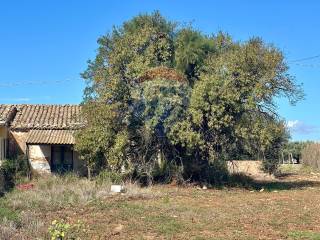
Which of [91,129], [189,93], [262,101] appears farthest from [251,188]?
[91,129]

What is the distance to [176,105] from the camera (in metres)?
24.3

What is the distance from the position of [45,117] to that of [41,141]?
3.67 meters

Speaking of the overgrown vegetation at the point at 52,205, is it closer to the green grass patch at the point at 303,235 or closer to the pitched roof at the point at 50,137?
the pitched roof at the point at 50,137

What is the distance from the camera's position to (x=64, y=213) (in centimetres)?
1628

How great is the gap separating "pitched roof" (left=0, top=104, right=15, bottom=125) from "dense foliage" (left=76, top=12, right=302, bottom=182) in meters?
6.28

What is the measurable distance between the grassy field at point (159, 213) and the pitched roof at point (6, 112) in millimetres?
7267

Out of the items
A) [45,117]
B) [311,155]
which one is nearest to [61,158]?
[45,117]

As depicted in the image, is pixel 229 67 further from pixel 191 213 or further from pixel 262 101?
pixel 191 213

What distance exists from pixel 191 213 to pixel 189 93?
9527mm

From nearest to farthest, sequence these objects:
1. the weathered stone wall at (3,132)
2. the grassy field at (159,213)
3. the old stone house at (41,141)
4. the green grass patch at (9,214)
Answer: the grassy field at (159,213) < the green grass patch at (9,214) < the weathered stone wall at (3,132) < the old stone house at (41,141)

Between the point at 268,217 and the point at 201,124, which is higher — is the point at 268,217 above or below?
below

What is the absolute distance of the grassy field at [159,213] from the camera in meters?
12.9

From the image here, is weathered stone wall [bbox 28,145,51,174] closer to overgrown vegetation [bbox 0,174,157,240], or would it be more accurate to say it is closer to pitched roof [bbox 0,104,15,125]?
pitched roof [bbox 0,104,15,125]

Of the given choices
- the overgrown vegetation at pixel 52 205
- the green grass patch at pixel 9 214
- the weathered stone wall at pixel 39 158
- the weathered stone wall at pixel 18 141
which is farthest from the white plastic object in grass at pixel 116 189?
the weathered stone wall at pixel 18 141
